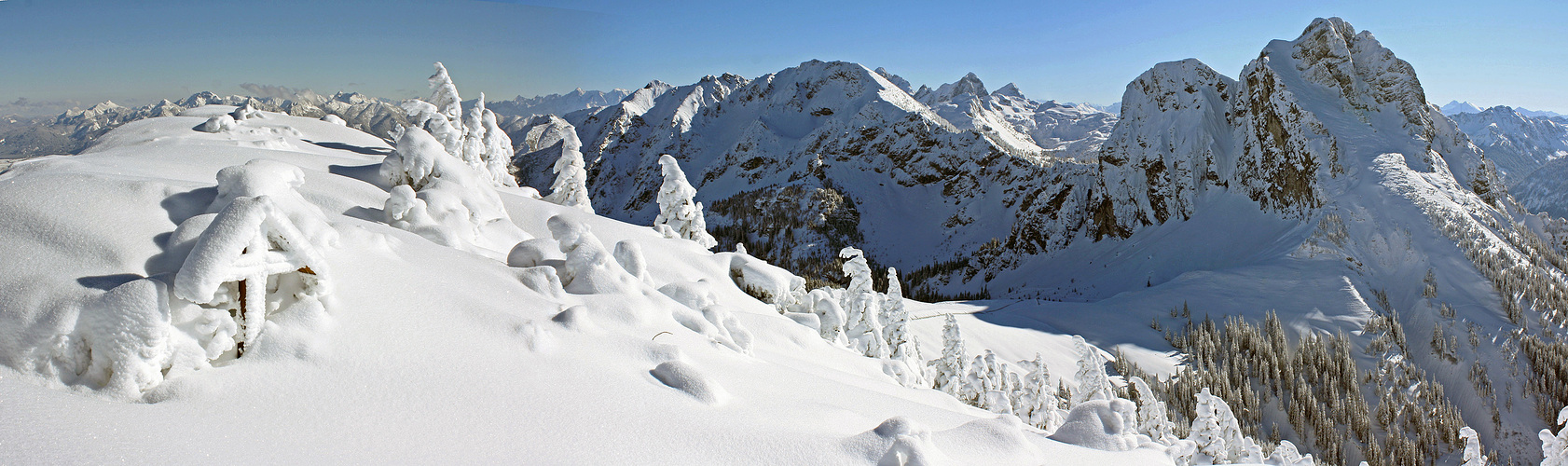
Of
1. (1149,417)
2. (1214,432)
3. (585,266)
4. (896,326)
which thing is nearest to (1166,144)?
(896,326)

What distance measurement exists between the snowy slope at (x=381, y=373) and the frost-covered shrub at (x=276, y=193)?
0.04 meters

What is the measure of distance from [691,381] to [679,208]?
12.4m

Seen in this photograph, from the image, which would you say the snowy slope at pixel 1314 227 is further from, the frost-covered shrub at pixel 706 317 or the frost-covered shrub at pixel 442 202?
the frost-covered shrub at pixel 442 202

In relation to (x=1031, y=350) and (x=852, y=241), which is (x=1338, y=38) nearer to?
(x=1031, y=350)

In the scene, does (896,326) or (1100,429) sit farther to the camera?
(896,326)

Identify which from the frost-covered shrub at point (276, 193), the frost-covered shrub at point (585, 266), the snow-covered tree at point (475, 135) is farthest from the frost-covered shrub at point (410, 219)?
the snow-covered tree at point (475, 135)

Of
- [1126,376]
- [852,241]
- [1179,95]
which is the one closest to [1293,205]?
[1179,95]

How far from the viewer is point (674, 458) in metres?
4.80

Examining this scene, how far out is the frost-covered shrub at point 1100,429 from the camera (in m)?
7.23

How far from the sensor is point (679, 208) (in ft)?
59.7

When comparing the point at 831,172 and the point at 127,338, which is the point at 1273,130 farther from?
the point at 127,338

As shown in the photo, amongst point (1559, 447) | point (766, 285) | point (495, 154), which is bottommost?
point (766, 285)

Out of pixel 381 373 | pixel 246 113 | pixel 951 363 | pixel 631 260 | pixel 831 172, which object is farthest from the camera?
pixel 831 172

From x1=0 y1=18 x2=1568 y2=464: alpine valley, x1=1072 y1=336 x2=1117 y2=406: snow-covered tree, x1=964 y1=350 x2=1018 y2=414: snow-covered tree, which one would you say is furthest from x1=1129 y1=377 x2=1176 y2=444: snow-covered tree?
x1=964 y1=350 x2=1018 y2=414: snow-covered tree
